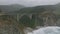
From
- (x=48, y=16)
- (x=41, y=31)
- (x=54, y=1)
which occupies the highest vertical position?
(x=54, y=1)

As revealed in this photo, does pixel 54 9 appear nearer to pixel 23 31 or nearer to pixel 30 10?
pixel 30 10

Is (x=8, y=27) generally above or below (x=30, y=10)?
below

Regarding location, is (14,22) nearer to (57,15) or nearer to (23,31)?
(23,31)

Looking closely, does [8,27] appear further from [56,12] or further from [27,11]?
[56,12]

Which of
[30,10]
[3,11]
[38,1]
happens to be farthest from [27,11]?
[3,11]

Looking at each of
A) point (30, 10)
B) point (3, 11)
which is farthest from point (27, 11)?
point (3, 11)

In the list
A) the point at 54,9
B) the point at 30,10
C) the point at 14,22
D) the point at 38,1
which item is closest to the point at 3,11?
the point at 14,22

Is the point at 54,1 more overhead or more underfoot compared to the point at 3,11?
more overhead
